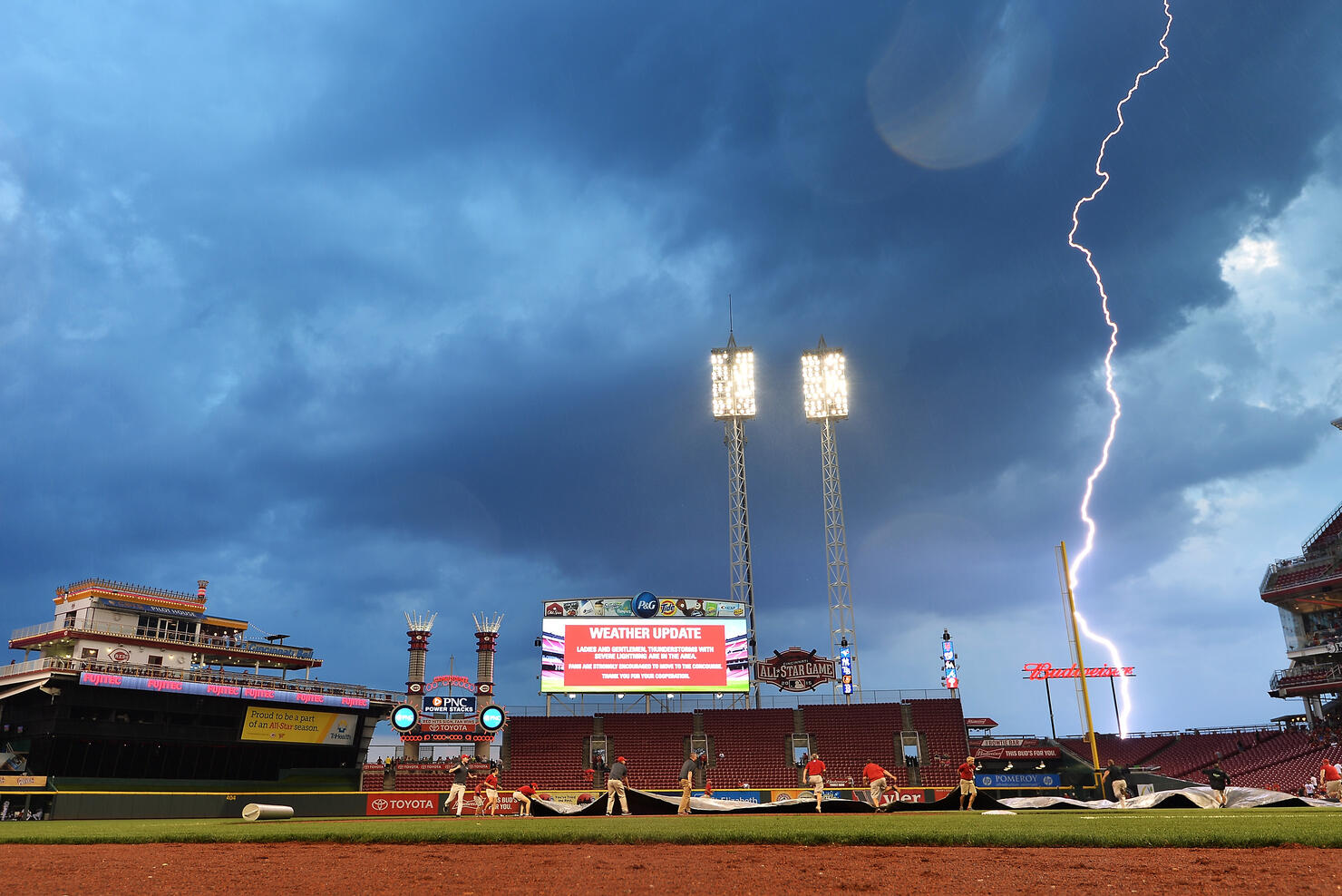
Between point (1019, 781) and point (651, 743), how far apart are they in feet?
64.7

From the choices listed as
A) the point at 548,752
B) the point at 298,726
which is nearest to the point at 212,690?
the point at 298,726

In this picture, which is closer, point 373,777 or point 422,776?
point 422,776

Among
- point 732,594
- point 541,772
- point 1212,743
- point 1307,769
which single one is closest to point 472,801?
point 541,772

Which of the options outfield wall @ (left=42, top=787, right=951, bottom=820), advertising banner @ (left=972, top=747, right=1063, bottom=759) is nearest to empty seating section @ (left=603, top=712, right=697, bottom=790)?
outfield wall @ (left=42, top=787, right=951, bottom=820)

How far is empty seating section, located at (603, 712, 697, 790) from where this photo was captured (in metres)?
44.7

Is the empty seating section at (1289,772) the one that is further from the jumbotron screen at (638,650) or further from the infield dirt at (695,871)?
the infield dirt at (695,871)

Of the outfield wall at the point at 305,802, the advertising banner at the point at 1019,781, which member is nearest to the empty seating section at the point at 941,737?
the advertising banner at the point at 1019,781

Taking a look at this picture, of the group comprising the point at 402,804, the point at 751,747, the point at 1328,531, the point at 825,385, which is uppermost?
the point at 825,385

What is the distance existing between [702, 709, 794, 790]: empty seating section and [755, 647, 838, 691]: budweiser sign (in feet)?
5.54

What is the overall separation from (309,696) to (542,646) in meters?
19.6

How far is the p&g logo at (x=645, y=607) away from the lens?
153ft

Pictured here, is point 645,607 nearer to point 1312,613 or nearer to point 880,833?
point 880,833

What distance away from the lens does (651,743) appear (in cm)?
4750

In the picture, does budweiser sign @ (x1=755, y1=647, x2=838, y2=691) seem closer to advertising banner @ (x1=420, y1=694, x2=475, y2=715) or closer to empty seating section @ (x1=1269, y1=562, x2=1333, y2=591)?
advertising banner @ (x1=420, y1=694, x2=475, y2=715)
